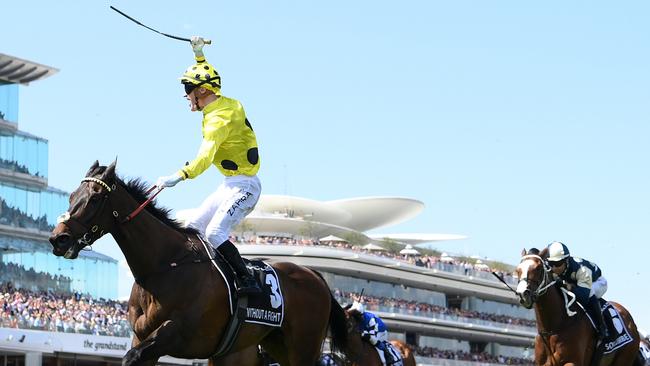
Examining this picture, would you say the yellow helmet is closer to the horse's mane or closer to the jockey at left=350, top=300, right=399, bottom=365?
the horse's mane

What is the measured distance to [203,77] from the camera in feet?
37.5

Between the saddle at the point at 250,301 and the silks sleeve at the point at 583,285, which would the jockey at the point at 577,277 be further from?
the saddle at the point at 250,301

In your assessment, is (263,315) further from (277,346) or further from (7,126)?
(7,126)

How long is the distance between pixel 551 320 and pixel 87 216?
6546 millimetres

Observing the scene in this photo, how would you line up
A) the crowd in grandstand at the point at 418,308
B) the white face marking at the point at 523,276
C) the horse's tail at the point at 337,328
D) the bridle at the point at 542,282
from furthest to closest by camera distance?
the crowd in grandstand at the point at 418,308, the bridle at the point at 542,282, the white face marking at the point at 523,276, the horse's tail at the point at 337,328

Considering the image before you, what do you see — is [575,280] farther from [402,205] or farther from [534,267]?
[402,205]

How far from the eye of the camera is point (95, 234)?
10.3 meters

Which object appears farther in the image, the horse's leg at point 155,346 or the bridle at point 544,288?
the bridle at point 544,288

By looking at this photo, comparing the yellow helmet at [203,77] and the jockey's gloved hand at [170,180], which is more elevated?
the yellow helmet at [203,77]

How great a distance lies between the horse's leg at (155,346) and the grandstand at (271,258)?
22748mm

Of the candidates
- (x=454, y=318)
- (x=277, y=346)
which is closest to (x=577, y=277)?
(x=277, y=346)

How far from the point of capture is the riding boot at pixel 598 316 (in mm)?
14875

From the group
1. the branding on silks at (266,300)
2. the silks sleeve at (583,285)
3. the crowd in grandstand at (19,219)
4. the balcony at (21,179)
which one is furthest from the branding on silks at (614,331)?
the crowd in grandstand at (19,219)

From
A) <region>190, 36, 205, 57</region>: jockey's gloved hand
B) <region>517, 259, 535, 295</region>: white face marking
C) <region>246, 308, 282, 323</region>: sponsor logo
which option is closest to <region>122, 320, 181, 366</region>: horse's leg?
<region>246, 308, 282, 323</region>: sponsor logo
